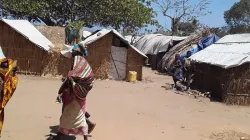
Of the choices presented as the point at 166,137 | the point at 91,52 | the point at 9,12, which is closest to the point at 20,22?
the point at 91,52

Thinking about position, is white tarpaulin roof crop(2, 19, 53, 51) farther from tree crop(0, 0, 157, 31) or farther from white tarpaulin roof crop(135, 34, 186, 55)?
white tarpaulin roof crop(135, 34, 186, 55)

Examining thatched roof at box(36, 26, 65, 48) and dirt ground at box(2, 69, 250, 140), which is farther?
thatched roof at box(36, 26, 65, 48)

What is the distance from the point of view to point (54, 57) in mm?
14156

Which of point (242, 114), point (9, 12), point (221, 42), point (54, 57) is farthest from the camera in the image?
point (9, 12)

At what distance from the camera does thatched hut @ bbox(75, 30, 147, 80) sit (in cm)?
1417

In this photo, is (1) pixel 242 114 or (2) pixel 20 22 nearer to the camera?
(1) pixel 242 114

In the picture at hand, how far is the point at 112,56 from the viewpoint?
1449 cm

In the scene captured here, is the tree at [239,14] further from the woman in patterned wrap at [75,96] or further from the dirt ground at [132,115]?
the woman in patterned wrap at [75,96]

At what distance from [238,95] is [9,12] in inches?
647

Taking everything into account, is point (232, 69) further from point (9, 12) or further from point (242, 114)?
point (9, 12)

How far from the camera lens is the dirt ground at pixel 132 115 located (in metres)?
6.40

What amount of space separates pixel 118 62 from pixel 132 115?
6700 millimetres

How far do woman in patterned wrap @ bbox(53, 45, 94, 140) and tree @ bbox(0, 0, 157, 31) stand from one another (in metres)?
16.5

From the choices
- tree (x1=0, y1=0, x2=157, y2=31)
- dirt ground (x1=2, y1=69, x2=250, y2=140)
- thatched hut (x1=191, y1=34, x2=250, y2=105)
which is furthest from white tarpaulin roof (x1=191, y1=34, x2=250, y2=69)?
tree (x1=0, y1=0, x2=157, y2=31)
